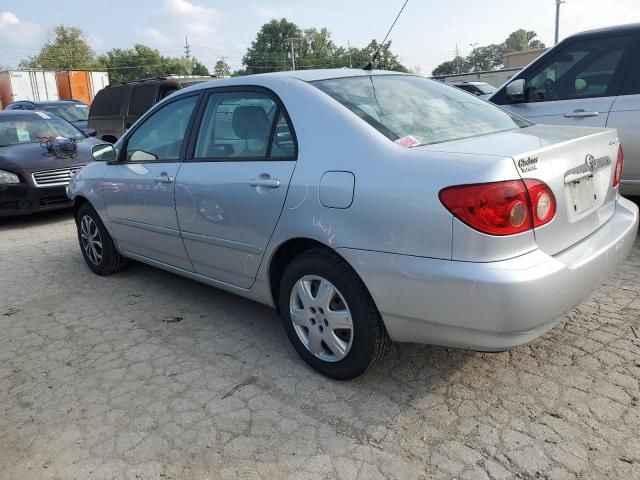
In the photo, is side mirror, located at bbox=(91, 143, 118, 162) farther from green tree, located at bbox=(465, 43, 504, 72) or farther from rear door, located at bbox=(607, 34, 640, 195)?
green tree, located at bbox=(465, 43, 504, 72)

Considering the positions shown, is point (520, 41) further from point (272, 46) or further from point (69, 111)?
point (69, 111)

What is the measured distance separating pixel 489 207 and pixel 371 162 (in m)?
0.59

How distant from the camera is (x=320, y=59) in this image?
93.8 m

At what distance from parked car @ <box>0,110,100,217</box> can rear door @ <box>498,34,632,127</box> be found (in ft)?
19.0

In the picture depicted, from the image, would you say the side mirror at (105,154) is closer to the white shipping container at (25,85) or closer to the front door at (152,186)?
the front door at (152,186)

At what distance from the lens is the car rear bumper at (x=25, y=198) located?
704cm

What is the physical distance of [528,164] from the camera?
7.35 ft

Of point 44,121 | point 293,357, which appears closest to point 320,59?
point 44,121

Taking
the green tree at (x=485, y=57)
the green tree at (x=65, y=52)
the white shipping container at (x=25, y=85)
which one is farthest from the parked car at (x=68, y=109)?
the green tree at (x=485, y=57)

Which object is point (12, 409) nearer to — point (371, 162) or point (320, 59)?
point (371, 162)

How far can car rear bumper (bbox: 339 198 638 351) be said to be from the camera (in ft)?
7.07

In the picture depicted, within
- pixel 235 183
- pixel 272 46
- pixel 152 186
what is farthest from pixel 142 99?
pixel 272 46

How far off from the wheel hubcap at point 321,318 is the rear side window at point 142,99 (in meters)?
8.64

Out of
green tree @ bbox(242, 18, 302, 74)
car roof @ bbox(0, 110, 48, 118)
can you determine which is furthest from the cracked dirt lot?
green tree @ bbox(242, 18, 302, 74)
